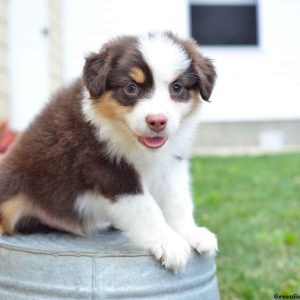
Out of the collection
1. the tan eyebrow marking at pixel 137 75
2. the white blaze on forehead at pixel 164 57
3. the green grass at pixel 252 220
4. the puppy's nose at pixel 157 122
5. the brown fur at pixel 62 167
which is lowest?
the green grass at pixel 252 220

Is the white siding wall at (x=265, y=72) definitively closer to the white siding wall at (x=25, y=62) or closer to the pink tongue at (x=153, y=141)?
the white siding wall at (x=25, y=62)

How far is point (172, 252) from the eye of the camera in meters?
2.85

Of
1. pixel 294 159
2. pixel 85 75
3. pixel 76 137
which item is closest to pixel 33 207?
pixel 76 137

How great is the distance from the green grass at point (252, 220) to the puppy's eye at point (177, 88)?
1.55 metres

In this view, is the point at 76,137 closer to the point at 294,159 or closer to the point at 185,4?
the point at 294,159

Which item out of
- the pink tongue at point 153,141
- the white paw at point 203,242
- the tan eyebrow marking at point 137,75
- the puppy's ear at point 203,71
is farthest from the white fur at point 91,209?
the puppy's ear at point 203,71

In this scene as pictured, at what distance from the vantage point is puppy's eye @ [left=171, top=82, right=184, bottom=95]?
315 cm

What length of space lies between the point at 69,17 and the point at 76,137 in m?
7.76

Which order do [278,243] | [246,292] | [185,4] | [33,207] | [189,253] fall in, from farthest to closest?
[185,4] → [278,243] → [246,292] → [33,207] → [189,253]

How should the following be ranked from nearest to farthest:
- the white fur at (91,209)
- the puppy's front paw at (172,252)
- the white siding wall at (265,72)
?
the puppy's front paw at (172,252), the white fur at (91,209), the white siding wall at (265,72)

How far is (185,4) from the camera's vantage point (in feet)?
39.9

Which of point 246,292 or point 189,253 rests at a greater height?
point 189,253

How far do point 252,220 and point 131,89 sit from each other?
3.26 m

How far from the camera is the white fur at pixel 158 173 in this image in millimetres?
3020
